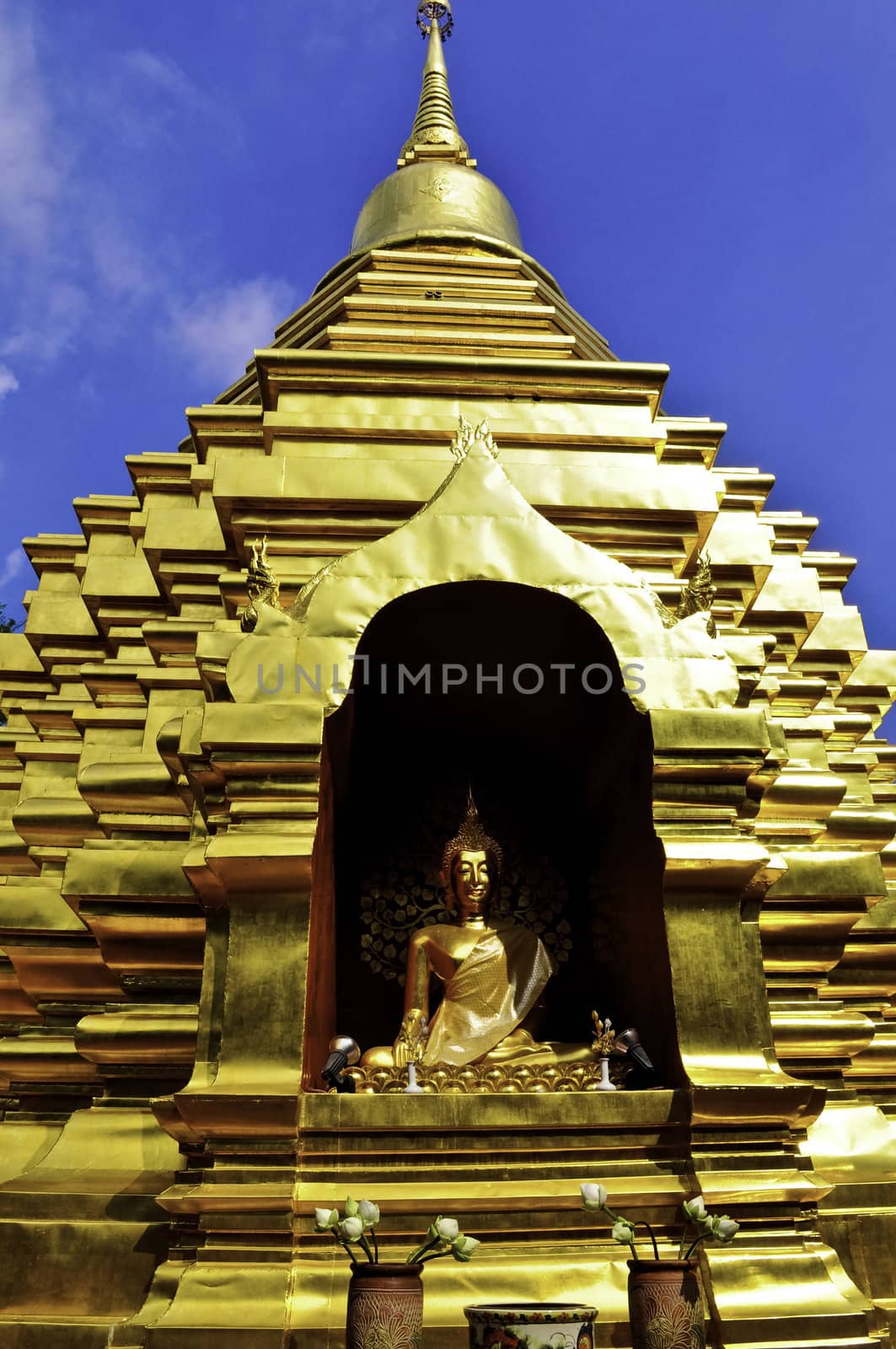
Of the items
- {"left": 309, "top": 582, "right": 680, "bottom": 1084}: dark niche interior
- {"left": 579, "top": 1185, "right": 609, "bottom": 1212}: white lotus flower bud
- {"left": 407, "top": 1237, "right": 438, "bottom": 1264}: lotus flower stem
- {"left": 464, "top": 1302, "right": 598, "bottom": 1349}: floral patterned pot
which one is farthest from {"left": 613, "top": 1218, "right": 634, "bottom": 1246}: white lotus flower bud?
{"left": 309, "top": 582, "right": 680, "bottom": 1084}: dark niche interior

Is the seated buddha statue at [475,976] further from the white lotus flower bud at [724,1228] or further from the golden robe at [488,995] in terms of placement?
the white lotus flower bud at [724,1228]

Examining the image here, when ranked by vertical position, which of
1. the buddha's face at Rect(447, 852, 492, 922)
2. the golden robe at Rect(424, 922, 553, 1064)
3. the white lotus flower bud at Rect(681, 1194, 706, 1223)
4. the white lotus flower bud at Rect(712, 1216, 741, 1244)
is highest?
the buddha's face at Rect(447, 852, 492, 922)

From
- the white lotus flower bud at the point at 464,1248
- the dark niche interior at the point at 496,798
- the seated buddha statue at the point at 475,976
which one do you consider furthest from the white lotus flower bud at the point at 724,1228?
the seated buddha statue at the point at 475,976

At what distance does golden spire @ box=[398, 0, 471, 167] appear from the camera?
1552 cm

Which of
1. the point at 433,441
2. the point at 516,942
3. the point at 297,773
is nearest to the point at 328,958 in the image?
the point at 516,942

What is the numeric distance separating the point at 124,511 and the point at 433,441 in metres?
4.26

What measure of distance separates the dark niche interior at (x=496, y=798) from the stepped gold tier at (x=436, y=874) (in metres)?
0.03

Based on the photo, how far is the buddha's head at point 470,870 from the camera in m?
7.15

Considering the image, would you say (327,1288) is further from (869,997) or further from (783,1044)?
(869,997)

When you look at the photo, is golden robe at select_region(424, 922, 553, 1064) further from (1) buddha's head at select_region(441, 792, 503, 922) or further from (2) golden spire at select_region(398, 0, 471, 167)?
(2) golden spire at select_region(398, 0, 471, 167)

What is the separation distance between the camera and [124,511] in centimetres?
1095

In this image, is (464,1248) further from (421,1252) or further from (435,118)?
(435,118)

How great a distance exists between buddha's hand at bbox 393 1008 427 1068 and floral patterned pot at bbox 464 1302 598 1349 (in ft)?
6.09

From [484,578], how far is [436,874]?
247 centimetres
